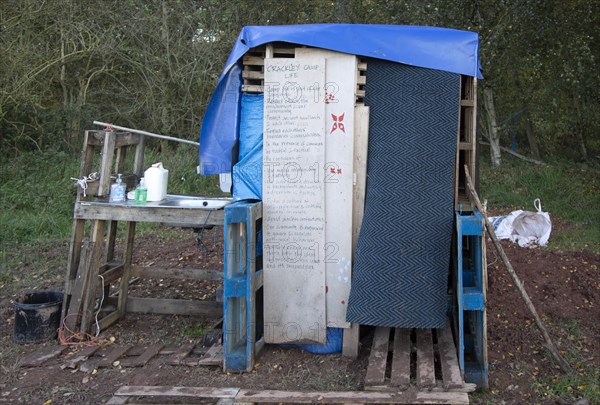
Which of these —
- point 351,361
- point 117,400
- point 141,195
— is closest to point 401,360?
point 351,361

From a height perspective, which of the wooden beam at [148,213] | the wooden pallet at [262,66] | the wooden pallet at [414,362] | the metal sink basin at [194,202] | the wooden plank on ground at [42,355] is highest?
the wooden pallet at [262,66]

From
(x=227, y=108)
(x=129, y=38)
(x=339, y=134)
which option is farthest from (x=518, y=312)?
(x=129, y=38)

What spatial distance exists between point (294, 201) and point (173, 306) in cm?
187

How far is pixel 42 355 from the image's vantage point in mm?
5145

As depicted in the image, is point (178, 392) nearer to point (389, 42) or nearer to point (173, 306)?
point (173, 306)

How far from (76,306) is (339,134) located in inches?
106

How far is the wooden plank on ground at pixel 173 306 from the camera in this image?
5895 millimetres

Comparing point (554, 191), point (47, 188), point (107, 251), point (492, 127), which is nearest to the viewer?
point (107, 251)

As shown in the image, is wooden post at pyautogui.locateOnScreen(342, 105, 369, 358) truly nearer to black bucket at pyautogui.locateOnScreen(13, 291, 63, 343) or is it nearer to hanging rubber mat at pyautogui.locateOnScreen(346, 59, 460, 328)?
hanging rubber mat at pyautogui.locateOnScreen(346, 59, 460, 328)

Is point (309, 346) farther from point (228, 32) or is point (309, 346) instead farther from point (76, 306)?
point (228, 32)

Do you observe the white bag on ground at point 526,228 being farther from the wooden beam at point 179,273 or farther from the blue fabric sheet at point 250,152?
the blue fabric sheet at point 250,152

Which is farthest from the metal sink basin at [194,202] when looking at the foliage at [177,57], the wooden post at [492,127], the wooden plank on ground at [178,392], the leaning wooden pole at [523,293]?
the wooden post at [492,127]

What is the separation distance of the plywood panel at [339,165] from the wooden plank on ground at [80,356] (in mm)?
2051

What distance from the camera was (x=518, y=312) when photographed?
5.75 m
